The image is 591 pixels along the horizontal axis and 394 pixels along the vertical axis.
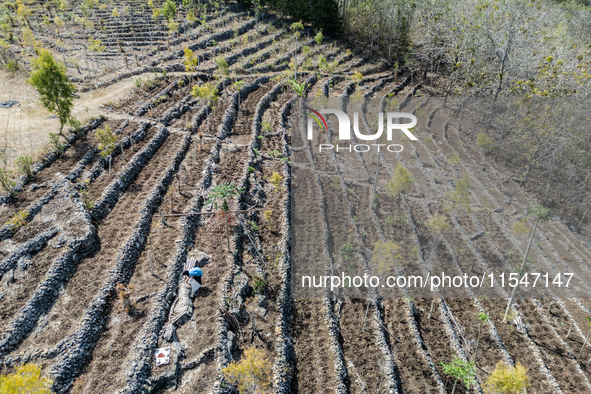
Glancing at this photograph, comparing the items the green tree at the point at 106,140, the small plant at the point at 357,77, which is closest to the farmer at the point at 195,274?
the green tree at the point at 106,140

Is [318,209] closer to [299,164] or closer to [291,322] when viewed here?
[299,164]

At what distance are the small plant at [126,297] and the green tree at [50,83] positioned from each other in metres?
15.9

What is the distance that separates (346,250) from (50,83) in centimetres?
2271

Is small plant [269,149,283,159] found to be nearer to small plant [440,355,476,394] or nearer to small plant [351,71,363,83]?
small plant [440,355,476,394]

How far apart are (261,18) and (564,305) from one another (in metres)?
57.0

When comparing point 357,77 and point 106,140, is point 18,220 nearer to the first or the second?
point 106,140

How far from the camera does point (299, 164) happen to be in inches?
1196

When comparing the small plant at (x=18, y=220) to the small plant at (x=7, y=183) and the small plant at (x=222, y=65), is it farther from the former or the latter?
the small plant at (x=222, y=65)

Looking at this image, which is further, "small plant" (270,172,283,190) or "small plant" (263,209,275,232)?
"small plant" (270,172,283,190)

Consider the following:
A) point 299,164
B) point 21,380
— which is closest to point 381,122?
point 299,164

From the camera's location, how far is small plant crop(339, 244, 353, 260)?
71.9 feet

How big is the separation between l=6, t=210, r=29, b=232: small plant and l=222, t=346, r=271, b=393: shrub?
13653 millimetres

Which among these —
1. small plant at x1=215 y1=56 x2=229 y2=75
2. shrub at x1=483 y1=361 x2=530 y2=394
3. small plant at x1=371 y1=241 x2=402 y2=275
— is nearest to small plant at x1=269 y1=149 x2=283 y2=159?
small plant at x1=215 y1=56 x2=229 y2=75

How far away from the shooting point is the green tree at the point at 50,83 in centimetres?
2456
